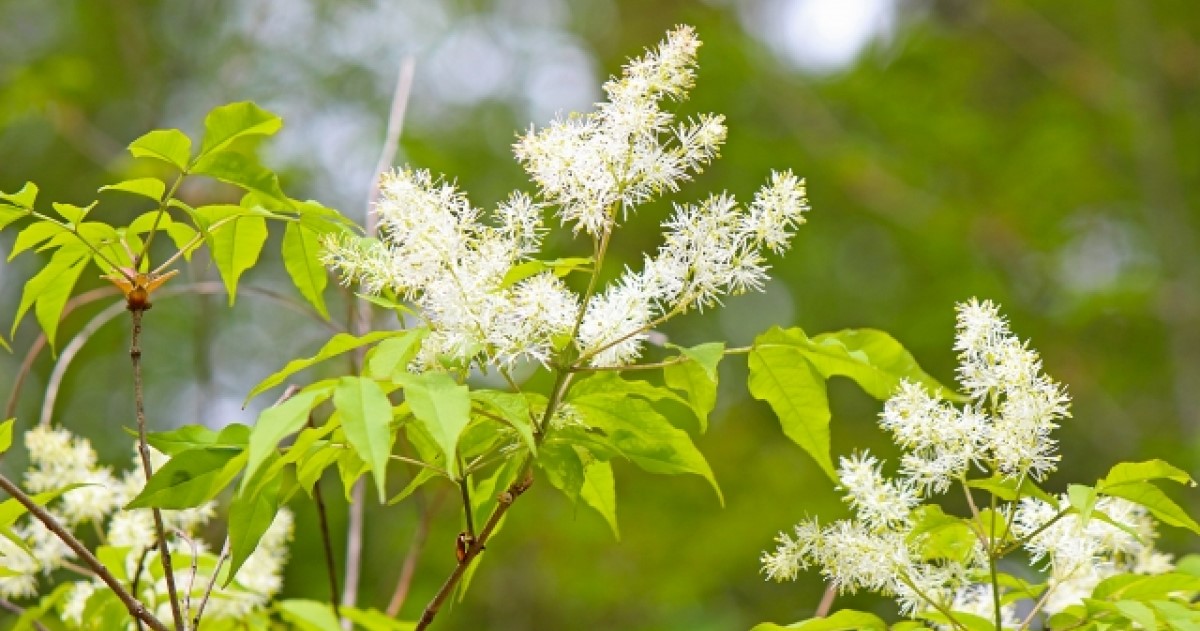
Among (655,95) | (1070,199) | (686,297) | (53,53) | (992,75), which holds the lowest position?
(686,297)

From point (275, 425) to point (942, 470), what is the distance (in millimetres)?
960

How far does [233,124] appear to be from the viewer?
1.92m

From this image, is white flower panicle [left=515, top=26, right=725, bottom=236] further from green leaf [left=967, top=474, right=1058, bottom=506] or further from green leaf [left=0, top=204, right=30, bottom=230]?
green leaf [left=0, top=204, right=30, bottom=230]

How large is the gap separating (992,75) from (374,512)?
6.89m

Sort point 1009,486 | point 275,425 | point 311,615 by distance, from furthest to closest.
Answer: point 311,615
point 1009,486
point 275,425

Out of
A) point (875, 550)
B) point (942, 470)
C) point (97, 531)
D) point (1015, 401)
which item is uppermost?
point (1015, 401)

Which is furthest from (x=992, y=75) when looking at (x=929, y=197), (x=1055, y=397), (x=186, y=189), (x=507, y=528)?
(x=1055, y=397)

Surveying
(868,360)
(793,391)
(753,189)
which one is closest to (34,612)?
(793,391)

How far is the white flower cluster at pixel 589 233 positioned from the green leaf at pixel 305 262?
0.85 ft

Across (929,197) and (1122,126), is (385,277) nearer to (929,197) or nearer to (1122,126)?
(929,197)

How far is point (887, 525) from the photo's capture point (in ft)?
6.00

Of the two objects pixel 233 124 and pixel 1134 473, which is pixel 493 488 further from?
pixel 1134 473

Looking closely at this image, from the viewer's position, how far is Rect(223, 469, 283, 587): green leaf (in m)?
1.63

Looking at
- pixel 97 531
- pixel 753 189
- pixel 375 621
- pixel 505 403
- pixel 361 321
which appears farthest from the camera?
pixel 753 189
